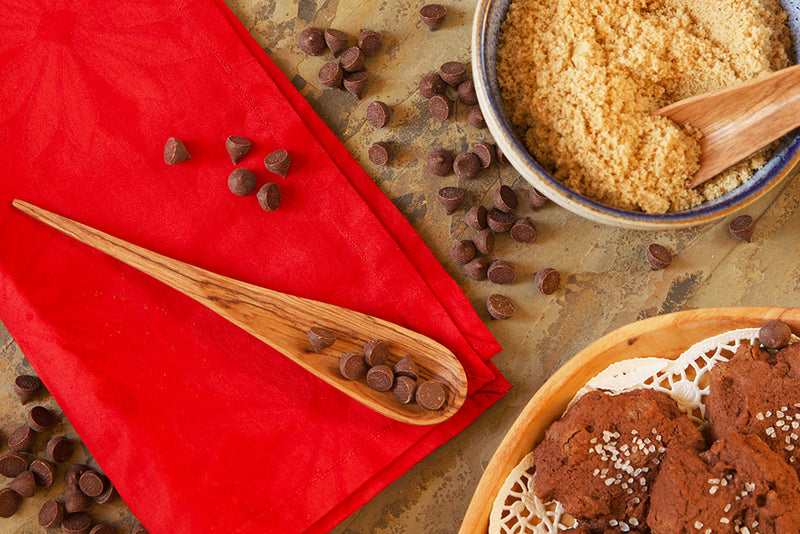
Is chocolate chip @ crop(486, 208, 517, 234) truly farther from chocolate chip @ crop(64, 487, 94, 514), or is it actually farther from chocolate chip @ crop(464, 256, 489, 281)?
chocolate chip @ crop(64, 487, 94, 514)

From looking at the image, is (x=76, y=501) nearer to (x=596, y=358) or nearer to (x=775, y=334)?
(x=596, y=358)

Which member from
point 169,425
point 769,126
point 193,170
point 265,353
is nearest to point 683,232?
point 769,126

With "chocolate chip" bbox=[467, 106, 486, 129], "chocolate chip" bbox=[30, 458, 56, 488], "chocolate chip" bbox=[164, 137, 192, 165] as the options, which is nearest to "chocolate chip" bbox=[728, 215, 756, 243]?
"chocolate chip" bbox=[467, 106, 486, 129]

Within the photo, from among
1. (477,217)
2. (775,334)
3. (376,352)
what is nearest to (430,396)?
(376,352)

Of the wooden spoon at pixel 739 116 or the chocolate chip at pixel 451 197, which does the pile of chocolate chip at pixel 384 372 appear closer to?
the chocolate chip at pixel 451 197

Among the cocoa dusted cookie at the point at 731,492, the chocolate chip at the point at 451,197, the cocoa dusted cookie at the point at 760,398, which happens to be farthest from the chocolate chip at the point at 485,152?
the cocoa dusted cookie at the point at 731,492

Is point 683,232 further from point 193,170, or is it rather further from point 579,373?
point 193,170

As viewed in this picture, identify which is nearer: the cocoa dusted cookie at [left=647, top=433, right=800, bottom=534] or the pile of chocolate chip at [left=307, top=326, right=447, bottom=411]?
the cocoa dusted cookie at [left=647, top=433, right=800, bottom=534]
